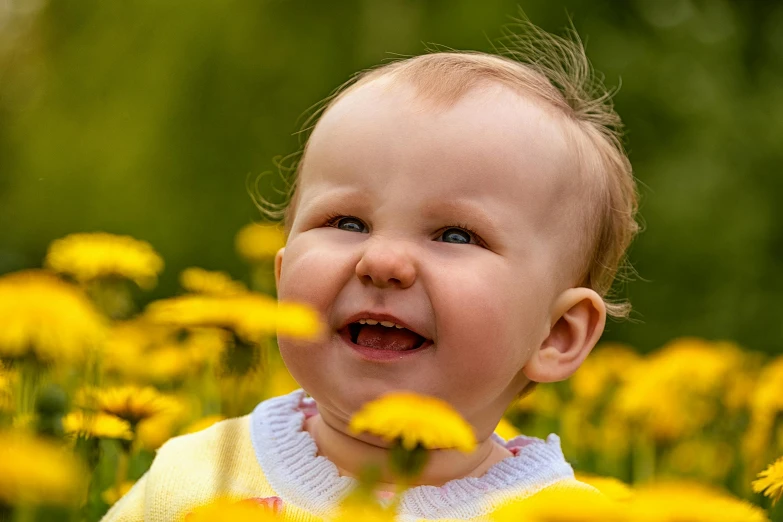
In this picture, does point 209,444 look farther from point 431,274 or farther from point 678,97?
point 678,97

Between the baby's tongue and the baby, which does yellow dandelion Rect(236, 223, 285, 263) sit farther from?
the baby's tongue

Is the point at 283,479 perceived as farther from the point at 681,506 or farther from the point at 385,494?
the point at 681,506

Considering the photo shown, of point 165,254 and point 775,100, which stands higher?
point 775,100

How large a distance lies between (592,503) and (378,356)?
0.57 m

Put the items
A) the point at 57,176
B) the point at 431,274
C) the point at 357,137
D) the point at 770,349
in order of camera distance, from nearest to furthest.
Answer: the point at 431,274 → the point at 357,137 → the point at 770,349 → the point at 57,176

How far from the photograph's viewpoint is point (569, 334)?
1753mm

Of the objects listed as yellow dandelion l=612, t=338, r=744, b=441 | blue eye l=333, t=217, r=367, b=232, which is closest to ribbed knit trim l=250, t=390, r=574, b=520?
blue eye l=333, t=217, r=367, b=232

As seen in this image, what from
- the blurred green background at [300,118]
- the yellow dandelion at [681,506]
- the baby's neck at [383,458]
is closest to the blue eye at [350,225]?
the baby's neck at [383,458]

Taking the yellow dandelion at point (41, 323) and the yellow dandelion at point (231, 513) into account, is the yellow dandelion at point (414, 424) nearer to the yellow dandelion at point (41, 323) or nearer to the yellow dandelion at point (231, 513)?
the yellow dandelion at point (231, 513)

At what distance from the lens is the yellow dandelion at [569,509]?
0.98 metres

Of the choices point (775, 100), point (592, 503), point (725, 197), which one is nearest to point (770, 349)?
point (725, 197)

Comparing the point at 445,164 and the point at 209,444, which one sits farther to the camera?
the point at 209,444

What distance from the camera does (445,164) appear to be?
1575 mm

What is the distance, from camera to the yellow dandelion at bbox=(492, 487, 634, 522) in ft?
3.21
